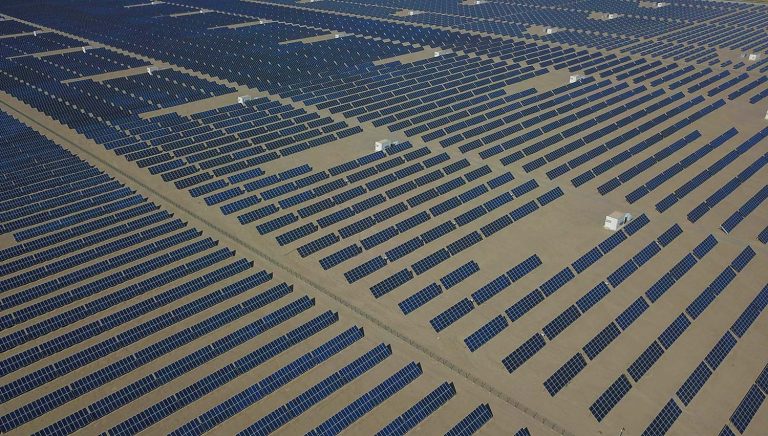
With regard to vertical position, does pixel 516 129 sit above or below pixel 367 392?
above

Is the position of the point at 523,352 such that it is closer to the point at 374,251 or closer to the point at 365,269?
the point at 365,269

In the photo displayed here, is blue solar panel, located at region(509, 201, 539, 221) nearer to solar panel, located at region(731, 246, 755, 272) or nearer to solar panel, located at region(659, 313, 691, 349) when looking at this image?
solar panel, located at region(659, 313, 691, 349)

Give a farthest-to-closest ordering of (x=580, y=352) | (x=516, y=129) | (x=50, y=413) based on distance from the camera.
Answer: (x=516, y=129) < (x=580, y=352) < (x=50, y=413)

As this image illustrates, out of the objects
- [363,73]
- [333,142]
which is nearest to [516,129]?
[333,142]

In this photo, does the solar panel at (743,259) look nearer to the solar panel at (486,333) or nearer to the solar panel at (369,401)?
the solar panel at (486,333)

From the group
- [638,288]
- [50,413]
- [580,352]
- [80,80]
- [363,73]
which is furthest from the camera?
[363,73]

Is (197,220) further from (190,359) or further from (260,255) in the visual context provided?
(190,359)
